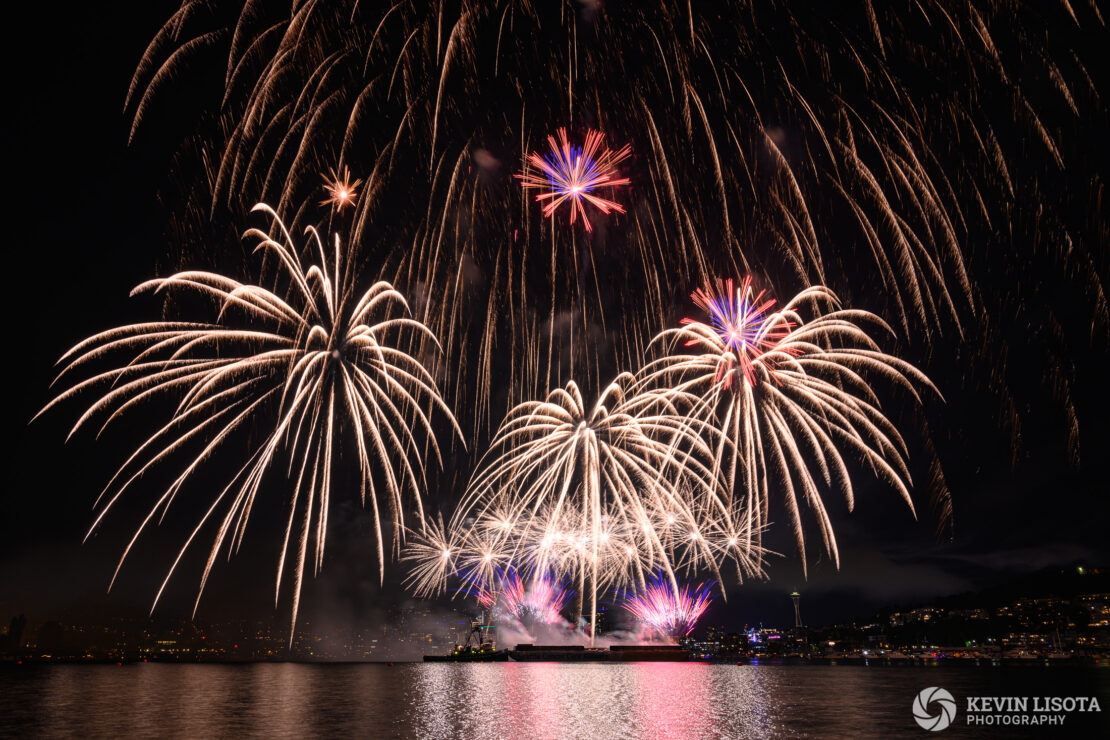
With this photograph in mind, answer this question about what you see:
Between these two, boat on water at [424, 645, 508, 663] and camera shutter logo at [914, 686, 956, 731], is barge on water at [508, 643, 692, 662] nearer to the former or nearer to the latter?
boat on water at [424, 645, 508, 663]

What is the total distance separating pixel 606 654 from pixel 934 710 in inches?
3748

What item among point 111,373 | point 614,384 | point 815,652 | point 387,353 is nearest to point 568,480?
point 614,384

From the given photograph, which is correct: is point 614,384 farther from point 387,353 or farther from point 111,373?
point 111,373

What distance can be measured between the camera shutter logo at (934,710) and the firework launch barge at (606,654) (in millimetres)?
84621

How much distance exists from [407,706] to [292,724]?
9051 millimetres

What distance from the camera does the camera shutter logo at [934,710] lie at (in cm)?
2842

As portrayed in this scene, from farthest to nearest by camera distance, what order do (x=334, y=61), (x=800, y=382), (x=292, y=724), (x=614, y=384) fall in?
1. (x=614, y=384)
2. (x=800, y=382)
3. (x=292, y=724)
4. (x=334, y=61)

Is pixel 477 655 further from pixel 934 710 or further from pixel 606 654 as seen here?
pixel 934 710

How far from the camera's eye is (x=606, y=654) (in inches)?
4788

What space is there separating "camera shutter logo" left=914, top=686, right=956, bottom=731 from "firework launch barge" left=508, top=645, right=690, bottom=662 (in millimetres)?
84621

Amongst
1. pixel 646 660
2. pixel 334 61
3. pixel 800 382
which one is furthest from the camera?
pixel 646 660

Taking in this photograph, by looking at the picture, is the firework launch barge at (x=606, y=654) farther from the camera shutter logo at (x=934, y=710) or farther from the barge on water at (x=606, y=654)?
the camera shutter logo at (x=934, y=710)

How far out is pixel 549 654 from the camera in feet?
404

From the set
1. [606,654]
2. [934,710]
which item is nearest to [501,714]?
[934,710]
